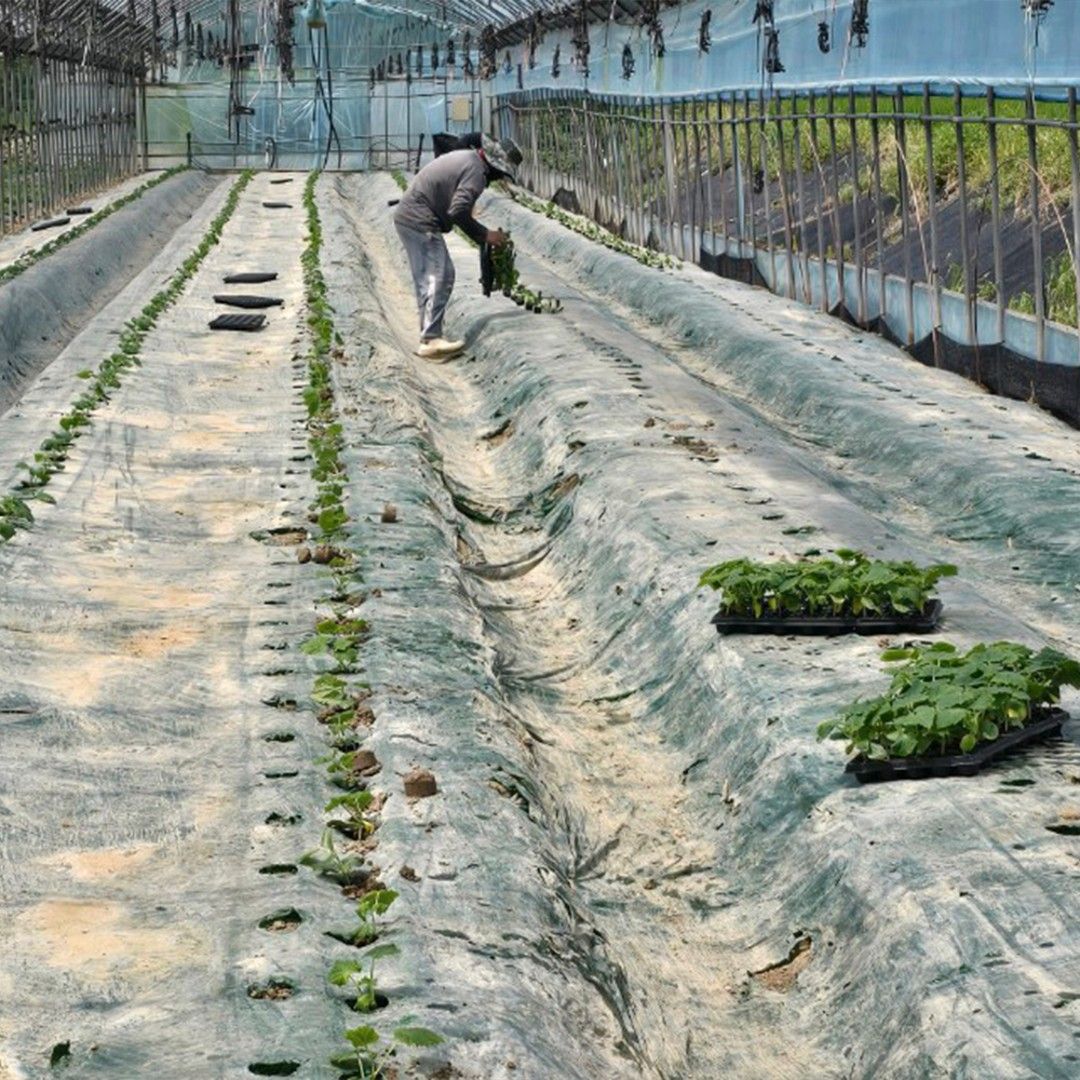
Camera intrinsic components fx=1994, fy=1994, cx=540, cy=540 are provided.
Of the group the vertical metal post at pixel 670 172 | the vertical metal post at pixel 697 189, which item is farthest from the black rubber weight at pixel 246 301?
the vertical metal post at pixel 670 172

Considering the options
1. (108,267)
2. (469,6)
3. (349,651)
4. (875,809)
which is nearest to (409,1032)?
(875,809)

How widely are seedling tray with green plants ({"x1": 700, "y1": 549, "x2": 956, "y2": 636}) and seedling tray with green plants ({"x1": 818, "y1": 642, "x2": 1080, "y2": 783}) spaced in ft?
3.22

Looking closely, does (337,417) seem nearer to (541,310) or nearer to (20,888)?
(541,310)

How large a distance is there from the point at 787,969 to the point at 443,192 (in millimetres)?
10697

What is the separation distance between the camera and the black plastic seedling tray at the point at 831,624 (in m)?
6.80

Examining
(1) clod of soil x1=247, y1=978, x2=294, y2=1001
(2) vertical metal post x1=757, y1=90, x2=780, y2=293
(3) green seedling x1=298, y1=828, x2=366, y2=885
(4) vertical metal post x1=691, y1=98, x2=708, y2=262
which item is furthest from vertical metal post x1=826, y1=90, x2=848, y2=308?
(1) clod of soil x1=247, y1=978, x2=294, y2=1001

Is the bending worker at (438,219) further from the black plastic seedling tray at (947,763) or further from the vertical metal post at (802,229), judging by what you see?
the black plastic seedling tray at (947,763)

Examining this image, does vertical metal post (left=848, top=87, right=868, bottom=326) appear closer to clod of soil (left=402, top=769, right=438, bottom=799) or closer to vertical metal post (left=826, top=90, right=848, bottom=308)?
vertical metal post (left=826, top=90, right=848, bottom=308)

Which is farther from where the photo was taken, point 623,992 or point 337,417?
point 337,417

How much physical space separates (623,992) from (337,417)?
706cm

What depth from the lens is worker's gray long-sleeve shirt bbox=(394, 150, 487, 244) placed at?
1498 cm

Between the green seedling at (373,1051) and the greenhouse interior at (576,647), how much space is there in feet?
0.04

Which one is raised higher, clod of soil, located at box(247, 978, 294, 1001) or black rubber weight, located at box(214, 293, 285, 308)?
black rubber weight, located at box(214, 293, 285, 308)

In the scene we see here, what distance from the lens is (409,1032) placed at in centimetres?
383
